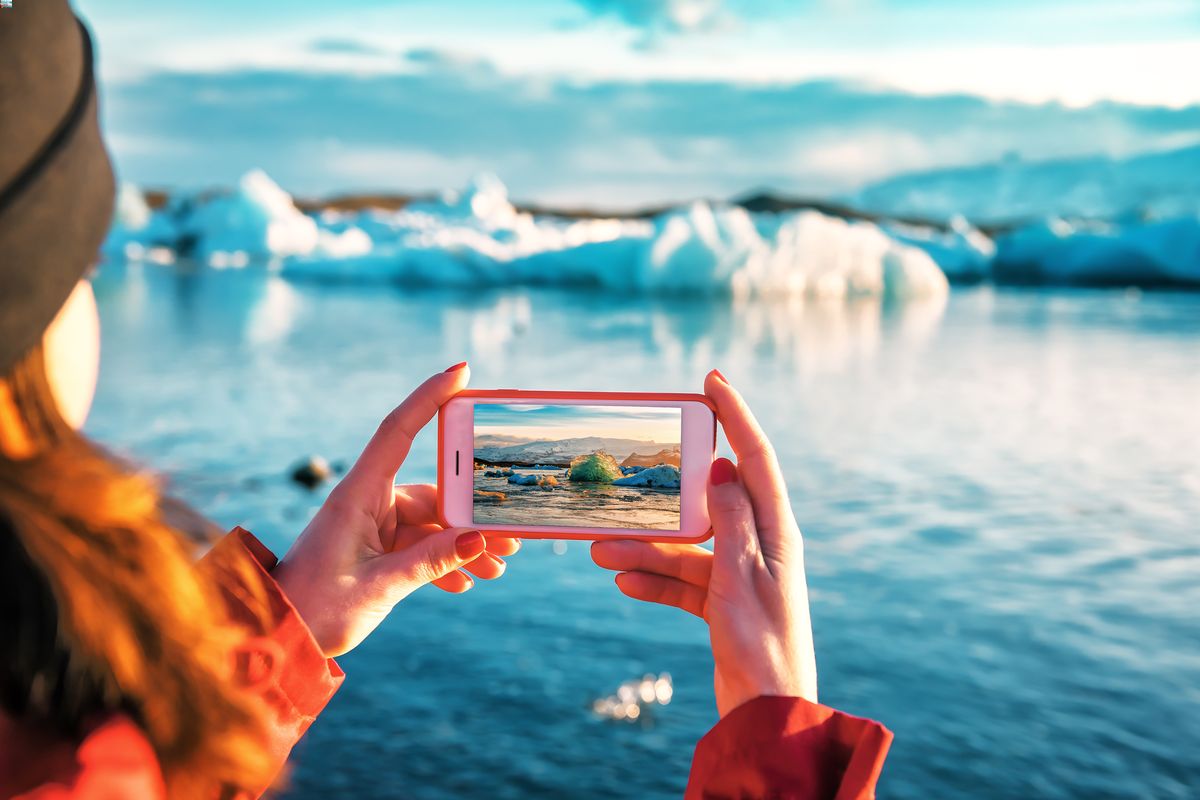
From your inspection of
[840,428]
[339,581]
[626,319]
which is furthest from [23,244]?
[626,319]

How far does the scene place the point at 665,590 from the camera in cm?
162

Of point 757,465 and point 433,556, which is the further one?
point 433,556

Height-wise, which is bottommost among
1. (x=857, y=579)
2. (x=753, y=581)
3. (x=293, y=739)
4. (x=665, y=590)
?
(x=857, y=579)

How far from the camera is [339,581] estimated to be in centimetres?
153

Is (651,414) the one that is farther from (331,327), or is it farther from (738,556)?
(331,327)

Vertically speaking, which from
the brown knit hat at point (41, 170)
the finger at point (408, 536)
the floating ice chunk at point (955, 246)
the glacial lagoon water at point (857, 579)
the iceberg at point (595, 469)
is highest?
the brown knit hat at point (41, 170)

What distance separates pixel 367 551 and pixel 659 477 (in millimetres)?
481

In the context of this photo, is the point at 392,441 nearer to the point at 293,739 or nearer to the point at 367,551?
the point at 367,551

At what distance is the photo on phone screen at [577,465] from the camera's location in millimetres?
1721

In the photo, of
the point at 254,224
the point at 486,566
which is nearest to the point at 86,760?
the point at 486,566

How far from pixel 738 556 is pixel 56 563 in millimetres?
795

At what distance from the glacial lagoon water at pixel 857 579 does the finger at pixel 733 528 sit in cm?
65

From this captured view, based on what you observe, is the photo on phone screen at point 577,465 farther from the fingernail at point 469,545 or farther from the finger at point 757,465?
the finger at point 757,465

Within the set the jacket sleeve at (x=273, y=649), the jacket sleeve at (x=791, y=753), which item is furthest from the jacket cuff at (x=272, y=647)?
the jacket sleeve at (x=791, y=753)
